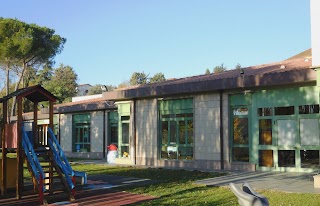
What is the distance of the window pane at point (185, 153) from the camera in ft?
57.2

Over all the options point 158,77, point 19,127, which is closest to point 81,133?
point 19,127

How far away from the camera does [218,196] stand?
9.54m

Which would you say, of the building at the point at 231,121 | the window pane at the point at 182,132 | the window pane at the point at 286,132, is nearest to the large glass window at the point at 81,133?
the building at the point at 231,121

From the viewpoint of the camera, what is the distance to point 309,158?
1407cm

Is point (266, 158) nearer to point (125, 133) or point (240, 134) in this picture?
point (240, 134)

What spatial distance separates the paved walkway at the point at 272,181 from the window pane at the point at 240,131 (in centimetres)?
192

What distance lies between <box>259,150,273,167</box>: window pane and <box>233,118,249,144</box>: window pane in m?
0.81

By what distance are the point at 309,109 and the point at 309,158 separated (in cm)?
182

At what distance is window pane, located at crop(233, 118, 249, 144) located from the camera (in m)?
15.8

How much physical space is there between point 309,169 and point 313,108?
2.26m

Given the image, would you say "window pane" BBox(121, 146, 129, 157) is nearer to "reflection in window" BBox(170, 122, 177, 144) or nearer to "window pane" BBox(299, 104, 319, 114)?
"reflection in window" BBox(170, 122, 177, 144)

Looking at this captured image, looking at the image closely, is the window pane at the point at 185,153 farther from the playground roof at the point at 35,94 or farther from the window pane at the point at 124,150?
the playground roof at the point at 35,94

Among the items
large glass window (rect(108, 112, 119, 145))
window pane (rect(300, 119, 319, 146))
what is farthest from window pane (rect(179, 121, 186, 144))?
large glass window (rect(108, 112, 119, 145))

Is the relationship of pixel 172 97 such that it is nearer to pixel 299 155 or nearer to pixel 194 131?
pixel 194 131
